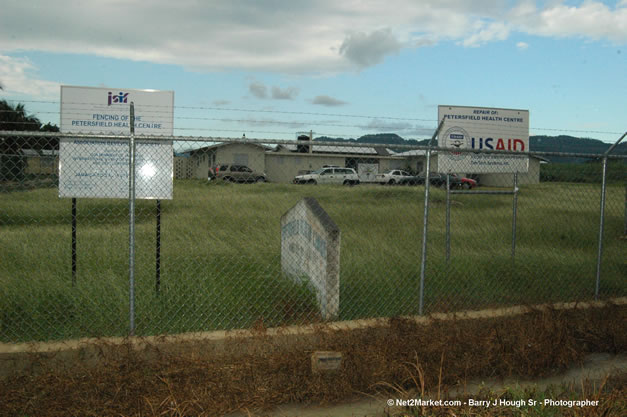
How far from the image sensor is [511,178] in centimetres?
870

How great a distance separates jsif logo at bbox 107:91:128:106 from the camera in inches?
220

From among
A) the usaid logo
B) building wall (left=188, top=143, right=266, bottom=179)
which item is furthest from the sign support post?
the usaid logo

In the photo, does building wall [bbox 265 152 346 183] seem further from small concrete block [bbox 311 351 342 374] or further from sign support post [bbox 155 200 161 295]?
small concrete block [bbox 311 351 342 374]

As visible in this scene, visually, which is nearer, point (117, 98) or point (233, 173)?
point (233, 173)

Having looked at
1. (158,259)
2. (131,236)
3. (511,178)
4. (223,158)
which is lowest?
(158,259)

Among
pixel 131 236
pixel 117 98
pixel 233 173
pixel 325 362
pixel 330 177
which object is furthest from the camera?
pixel 330 177

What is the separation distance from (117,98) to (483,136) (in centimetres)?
523

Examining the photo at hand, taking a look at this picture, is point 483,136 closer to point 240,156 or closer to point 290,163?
point 290,163

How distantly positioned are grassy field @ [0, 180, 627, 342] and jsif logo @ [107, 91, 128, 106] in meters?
1.11

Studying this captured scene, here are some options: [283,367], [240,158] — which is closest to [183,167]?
[240,158]

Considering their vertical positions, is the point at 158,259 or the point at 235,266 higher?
the point at 158,259

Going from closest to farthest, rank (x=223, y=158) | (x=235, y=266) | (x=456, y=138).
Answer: (x=223, y=158)
(x=235, y=266)
(x=456, y=138)

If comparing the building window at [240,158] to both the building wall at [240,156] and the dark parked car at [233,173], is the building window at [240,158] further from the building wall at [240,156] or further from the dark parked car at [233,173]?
the dark parked car at [233,173]

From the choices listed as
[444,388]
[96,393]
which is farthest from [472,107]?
[96,393]
